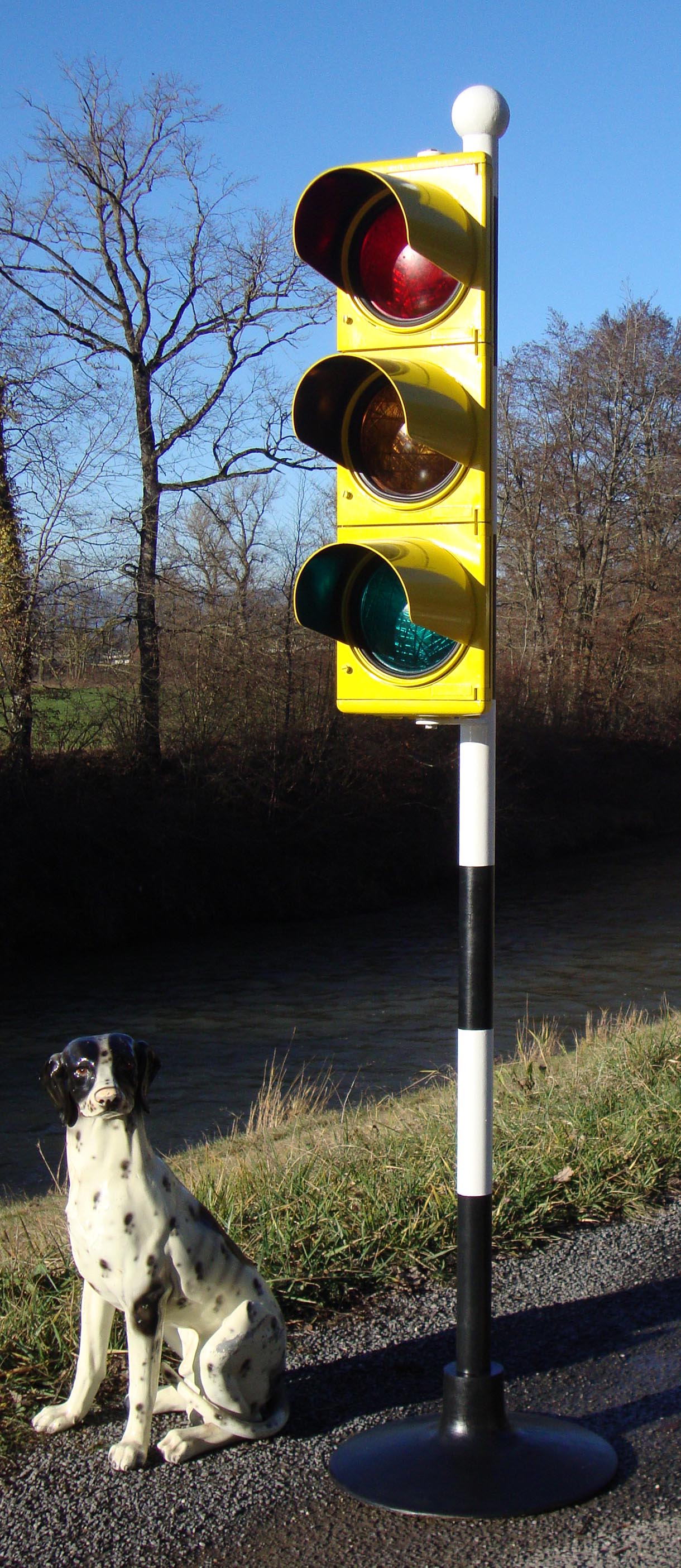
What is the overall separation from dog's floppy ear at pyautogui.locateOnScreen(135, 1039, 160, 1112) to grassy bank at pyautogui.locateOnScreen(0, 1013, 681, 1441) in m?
0.88

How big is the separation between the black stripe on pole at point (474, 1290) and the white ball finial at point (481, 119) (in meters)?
2.37

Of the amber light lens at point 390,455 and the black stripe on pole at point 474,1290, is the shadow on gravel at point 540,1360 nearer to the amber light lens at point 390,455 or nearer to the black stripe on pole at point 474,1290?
the black stripe on pole at point 474,1290

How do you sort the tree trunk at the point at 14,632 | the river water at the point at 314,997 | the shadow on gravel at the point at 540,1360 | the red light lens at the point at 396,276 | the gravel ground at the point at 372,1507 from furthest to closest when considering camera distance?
the tree trunk at the point at 14,632 → the river water at the point at 314,997 → the shadow on gravel at the point at 540,1360 → the red light lens at the point at 396,276 → the gravel ground at the point at 372,1507

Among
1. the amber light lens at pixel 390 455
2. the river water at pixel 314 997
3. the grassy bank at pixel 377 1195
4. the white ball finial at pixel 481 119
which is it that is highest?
the white ball finial at pixel 481 119

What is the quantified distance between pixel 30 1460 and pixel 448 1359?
1.18m

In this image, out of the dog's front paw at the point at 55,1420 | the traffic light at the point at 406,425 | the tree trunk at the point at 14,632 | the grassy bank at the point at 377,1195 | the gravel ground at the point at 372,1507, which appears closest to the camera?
the gravel ground at the point at 372,1507

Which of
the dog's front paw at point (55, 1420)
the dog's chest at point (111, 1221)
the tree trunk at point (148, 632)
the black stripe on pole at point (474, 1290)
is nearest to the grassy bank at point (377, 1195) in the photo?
the dog's front paw at point (55, 1420)

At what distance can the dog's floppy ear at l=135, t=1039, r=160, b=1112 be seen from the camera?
10.6 ft

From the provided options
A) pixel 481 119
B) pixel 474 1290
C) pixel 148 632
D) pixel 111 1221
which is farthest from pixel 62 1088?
pixel 148 632

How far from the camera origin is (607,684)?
32.9m

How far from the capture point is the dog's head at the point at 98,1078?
3166mm

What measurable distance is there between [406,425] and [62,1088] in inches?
65.0

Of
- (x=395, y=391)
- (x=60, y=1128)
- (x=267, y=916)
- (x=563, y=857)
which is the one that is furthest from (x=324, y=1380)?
(x=563, y=857)

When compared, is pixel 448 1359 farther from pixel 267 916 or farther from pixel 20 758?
pixel 267 916
